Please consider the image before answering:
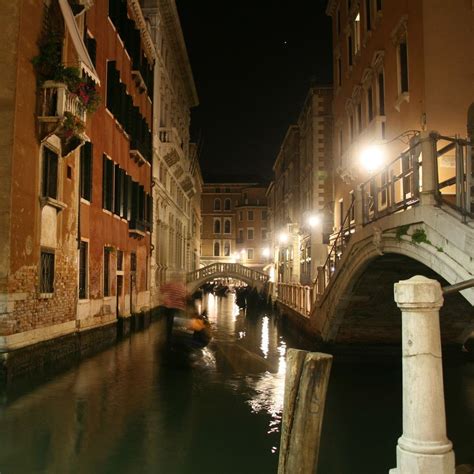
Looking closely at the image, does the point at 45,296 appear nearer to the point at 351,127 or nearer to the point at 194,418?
the point at 194,418

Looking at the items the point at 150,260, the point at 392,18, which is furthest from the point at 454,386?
the point at 150,260

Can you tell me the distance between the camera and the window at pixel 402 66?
425 inches

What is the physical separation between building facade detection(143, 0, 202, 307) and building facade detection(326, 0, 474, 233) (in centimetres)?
932

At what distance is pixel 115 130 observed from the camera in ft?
50.9

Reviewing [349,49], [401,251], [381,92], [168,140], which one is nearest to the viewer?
[401,251]

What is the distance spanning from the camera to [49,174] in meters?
10.3

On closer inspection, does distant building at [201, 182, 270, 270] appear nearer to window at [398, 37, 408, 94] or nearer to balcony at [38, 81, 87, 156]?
window at [398, 37, 408, 94]

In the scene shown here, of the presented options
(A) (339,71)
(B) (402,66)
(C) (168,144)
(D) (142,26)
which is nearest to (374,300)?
(B) (402,66)

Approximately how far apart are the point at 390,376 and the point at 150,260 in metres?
12.5

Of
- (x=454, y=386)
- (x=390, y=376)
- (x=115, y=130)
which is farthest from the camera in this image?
(x=115, y=130)

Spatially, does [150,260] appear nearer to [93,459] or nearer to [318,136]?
[318,136]

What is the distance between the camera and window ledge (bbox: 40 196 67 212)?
9664 millimetres

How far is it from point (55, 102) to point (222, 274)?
87.2 ft

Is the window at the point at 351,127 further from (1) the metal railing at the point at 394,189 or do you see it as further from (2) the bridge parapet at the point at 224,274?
(2) the bridge parapet at the point at 224,274
